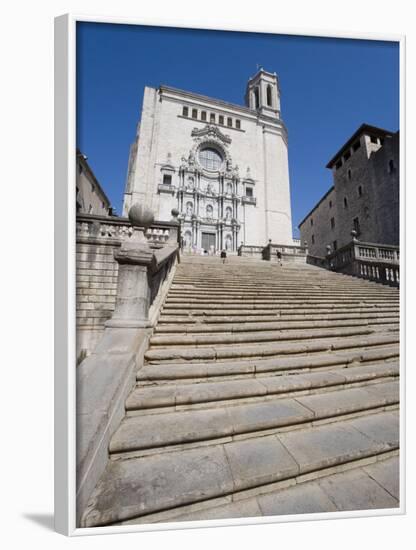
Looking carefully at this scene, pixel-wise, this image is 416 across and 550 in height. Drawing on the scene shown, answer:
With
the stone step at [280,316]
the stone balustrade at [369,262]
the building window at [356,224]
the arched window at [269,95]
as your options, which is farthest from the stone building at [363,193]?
the arched window at [269,95]

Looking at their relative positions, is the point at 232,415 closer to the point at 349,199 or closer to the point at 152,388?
the point at 152,388

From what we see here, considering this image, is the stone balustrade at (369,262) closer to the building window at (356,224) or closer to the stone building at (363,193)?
the stone building at (363,193)

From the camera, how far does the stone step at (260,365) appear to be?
8.75 ft

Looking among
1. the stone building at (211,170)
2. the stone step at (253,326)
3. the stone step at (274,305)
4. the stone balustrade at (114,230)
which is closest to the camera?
the stone step at (253,326)

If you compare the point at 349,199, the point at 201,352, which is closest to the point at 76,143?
the point at 201,352

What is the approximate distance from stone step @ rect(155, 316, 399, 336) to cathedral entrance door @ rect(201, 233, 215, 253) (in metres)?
18.0

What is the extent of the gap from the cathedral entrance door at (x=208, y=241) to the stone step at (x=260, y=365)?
19351 mm

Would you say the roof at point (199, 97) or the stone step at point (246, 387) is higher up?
the roof at point (199, 97)

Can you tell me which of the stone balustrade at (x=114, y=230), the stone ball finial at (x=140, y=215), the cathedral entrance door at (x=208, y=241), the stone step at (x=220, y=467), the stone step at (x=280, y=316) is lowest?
the stone step at (x=220, y=467)

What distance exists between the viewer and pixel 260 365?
3.00 meters

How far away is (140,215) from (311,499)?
3.44 meters

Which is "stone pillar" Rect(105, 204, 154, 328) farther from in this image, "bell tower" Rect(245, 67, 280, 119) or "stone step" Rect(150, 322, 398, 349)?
"bell tower" Rect(245, 67, 280, 119)

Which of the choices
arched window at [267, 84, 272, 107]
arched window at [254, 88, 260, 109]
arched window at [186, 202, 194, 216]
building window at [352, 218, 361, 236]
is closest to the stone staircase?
building window at [352, 218, 361, 236]

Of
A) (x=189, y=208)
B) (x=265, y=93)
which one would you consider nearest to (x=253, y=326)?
(x=189, y=208)
